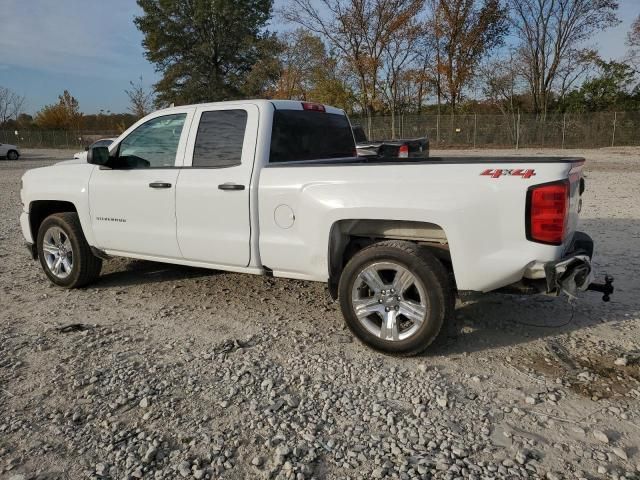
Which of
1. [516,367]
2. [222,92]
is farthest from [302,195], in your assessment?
[222,92]

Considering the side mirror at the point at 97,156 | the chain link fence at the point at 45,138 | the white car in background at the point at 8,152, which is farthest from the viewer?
the chain link fence at the point at 45,138

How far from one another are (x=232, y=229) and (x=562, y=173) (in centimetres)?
259

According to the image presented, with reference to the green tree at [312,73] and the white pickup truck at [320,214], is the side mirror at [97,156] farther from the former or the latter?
the green tree at [312,73]

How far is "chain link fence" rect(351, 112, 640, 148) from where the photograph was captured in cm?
3112

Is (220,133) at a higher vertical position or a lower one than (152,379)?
higher

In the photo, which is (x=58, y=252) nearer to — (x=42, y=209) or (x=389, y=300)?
(x=42, y=209)

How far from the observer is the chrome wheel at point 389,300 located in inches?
149

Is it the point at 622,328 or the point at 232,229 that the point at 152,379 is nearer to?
the point at 232,229

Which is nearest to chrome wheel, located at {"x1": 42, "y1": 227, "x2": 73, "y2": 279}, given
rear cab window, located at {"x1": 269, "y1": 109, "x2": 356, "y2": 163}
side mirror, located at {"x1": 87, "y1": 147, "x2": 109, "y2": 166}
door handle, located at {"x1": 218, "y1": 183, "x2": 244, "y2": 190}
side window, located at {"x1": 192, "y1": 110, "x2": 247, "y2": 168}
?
side mirror, located at {"x1": 87, "y1": 147, "x2": 109, "y2": 166}

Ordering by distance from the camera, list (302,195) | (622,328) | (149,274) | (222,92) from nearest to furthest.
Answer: (302,195) < (622,328) < (149,274) < (222,92)

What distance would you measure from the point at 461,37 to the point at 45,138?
4148cm

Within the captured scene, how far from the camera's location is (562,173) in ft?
10.6

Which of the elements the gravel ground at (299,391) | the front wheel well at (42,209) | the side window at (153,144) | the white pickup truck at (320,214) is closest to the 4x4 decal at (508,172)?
the white pickup truck at (320,214)

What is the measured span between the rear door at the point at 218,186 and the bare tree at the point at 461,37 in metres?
36.8
